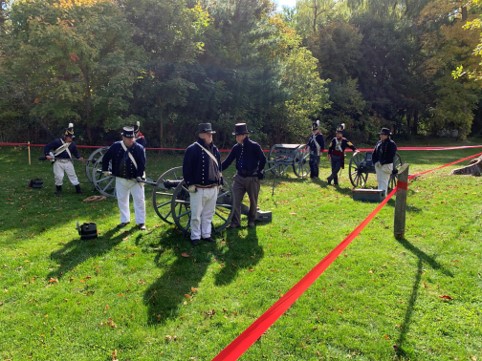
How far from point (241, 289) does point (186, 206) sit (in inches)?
97.2

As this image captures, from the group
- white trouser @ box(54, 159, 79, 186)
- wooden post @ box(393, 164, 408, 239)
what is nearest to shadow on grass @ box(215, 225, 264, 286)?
wooden post @ box(393, 164, 408, 239)

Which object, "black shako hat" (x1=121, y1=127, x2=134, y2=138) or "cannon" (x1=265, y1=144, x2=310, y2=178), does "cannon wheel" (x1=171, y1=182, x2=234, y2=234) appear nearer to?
"black shako hat" (x1=121, y1=127, x2=134, y2=138)

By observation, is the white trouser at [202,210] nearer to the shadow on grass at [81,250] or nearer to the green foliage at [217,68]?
the shadow on grass at [81,250]

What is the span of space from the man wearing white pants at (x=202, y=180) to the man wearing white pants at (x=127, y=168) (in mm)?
1290

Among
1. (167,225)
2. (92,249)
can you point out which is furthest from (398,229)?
(92,249)

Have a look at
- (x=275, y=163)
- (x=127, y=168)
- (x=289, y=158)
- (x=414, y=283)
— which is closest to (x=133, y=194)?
(x=127, y=168)

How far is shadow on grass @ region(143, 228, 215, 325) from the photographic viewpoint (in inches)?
176

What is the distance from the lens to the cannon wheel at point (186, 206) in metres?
6.52

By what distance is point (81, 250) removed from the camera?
6.18 meters

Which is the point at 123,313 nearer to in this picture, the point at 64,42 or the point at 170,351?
the point at 170,351

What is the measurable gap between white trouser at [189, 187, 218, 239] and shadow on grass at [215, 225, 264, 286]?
1.54 feet

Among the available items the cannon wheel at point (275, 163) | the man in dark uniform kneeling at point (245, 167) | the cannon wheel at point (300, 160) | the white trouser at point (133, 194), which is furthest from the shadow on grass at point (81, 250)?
the cannon wheel at point (300, 160)

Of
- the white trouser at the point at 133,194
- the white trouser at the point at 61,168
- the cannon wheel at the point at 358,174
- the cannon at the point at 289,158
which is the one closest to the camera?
the white trouser at the point at 133,194

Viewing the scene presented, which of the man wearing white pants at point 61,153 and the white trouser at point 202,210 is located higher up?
the man wearing white pants at point 61,153
